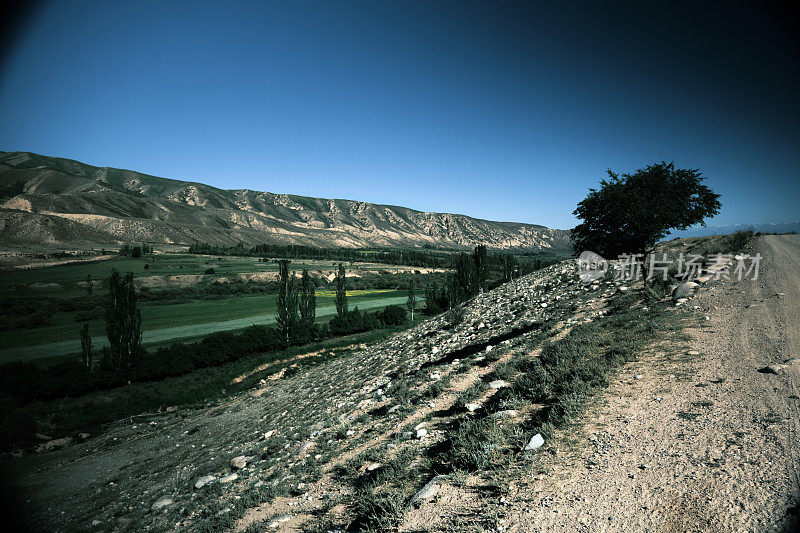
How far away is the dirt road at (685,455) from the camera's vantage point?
13.1ft

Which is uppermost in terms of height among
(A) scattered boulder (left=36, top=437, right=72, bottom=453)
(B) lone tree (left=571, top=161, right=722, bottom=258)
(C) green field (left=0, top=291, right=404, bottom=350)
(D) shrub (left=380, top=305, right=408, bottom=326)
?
(B) lone tree (left=571, top=161, right=722, bottom=258)

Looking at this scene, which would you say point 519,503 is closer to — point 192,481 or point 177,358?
point 192,481

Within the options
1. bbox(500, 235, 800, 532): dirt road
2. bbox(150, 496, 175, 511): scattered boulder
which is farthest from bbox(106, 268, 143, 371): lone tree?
bbox(500, 235, 800, 532): dirt road

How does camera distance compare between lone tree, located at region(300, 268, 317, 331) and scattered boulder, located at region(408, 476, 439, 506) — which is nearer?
scattered boulder, located at region(408, 476, 439, 506)

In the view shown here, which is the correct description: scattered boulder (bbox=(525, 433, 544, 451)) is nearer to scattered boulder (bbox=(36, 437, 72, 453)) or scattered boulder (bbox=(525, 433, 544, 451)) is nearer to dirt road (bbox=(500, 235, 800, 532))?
dirt road (bbox=(500, 235, 800, 532))

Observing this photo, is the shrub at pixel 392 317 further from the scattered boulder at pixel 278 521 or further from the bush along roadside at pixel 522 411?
the scattered boulder at pixel 278 521

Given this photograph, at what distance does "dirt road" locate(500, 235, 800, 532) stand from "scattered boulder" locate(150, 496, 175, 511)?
10724 millimetres

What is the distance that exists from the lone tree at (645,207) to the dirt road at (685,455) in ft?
33.4

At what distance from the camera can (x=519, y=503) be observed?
468 centimetres

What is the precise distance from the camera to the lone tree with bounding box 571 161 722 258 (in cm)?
1680

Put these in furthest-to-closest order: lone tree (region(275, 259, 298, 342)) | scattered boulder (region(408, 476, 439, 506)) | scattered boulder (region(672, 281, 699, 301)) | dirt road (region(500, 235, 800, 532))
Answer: lone tree (region(275, 259, 298, 342)), scattered boulder (region(672, 281, 699, 301)), scattered boulder (region(408, 476, 439, 506)), dirt road (region(500, 235, 800, 532))

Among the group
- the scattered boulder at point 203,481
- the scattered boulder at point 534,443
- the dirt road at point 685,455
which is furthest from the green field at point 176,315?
the dirt road at point 685,455

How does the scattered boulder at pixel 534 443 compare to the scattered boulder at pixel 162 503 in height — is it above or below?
above

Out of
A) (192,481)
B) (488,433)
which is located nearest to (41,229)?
(192,481)
